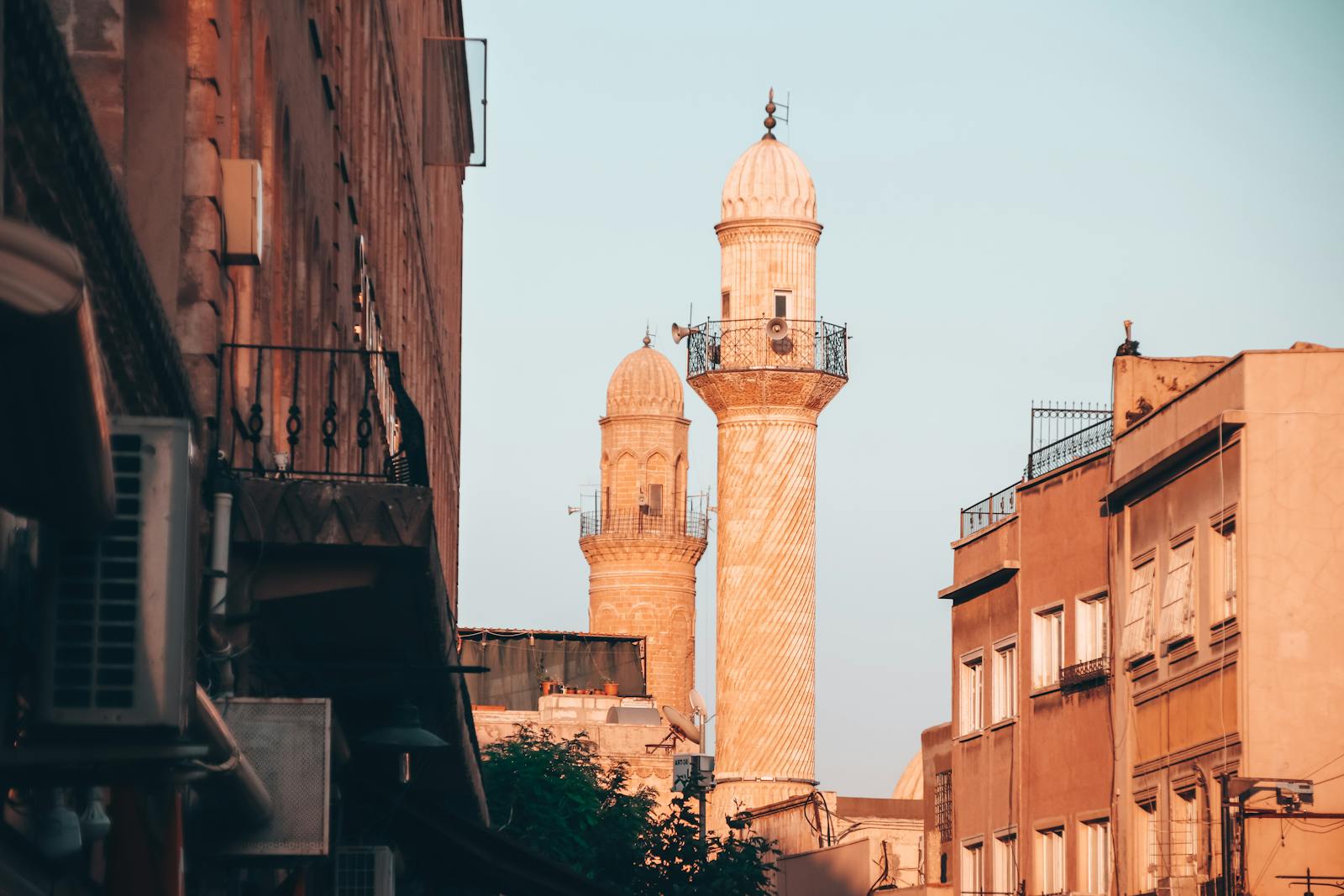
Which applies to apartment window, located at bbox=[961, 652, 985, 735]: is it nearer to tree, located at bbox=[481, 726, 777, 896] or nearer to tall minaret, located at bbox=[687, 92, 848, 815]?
tree, located at bbox=[481, 726, 777, 896]

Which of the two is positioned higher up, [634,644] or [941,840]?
[634,644]

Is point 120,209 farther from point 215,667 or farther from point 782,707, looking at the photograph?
point 782,707

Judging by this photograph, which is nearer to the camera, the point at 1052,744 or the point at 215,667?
the point at 215,667

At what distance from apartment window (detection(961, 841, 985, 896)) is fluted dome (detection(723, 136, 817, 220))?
28.8 m

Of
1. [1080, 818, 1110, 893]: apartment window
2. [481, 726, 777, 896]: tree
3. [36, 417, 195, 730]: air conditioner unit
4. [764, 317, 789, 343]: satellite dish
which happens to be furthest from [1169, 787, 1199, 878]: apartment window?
[764, 317, 789, 343]: satellite dish

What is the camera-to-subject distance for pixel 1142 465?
94.1ft

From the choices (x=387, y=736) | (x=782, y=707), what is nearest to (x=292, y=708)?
(x=387, y=736)

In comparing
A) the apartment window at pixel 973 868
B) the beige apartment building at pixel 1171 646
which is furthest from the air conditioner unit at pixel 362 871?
the apartment window at pixel 973 868

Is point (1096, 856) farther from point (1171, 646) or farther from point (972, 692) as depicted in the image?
point (972, 692)

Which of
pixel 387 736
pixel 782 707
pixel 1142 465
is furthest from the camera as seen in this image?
pixel 782 707

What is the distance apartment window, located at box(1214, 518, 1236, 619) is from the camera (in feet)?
86.5

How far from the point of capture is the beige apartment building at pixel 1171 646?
25641 mm

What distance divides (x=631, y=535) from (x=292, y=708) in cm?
8111

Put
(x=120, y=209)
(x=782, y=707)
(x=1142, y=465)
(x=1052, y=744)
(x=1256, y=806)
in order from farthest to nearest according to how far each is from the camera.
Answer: (x=782, y=707)
(x=1052, y=744)
(x=1142, y=465)
(x=1256, y=806)
(x=120, y=209)
